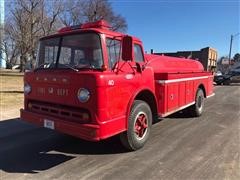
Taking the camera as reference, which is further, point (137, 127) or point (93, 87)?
point (137, 127)

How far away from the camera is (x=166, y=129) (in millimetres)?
8695

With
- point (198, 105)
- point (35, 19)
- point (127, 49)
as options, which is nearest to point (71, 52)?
point (127, 49)

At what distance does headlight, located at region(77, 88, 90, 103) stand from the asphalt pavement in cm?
111

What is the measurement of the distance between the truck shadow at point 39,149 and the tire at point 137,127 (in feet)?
0.92

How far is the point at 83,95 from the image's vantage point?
5758mm

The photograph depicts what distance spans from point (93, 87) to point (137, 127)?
5.22ft

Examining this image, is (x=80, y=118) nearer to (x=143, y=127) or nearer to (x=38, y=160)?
(x=38, y=160)

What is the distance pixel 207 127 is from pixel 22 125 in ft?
15.9

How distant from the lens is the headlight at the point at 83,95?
5727 millimetres

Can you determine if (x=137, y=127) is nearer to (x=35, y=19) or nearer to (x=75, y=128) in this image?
(x=75, y=128)

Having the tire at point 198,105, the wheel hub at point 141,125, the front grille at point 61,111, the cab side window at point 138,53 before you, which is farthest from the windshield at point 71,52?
the tire at point 198,105

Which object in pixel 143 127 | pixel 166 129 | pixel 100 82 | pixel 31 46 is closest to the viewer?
pixel 100 82

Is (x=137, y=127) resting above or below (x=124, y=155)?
above

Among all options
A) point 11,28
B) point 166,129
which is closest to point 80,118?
point 166,129
